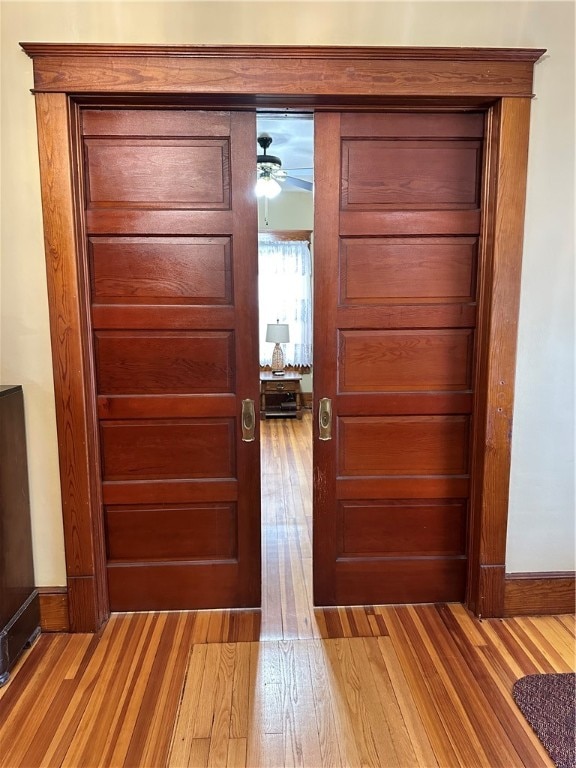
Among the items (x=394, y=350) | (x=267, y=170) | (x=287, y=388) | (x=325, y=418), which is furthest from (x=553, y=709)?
(x=287, y=388)

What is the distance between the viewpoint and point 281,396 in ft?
20.6

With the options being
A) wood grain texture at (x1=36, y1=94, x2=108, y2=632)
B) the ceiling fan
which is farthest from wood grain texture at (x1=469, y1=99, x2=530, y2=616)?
the ceiling fan

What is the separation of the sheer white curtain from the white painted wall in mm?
4413

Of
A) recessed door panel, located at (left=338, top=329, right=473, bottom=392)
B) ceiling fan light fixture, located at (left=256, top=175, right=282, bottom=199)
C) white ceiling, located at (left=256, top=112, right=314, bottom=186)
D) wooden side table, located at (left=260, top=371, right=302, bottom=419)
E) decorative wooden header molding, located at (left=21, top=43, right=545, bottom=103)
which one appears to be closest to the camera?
decorative wooden header molding, located at (left=21, top=43, right=545, bottom=103)

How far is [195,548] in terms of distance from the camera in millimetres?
2252

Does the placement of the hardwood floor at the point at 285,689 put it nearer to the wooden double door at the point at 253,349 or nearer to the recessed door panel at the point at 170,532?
the wooden double door at the point at 253,349

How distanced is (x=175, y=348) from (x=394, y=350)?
3.10ft

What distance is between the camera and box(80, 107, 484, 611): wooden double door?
204 cm

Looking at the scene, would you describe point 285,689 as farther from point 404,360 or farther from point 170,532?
point 404,360

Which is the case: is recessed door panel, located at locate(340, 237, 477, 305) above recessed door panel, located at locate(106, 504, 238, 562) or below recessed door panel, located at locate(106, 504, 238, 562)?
above

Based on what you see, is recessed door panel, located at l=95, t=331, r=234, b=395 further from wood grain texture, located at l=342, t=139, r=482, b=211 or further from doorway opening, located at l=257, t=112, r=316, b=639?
doorway opening, located at l=257, t=112, r=316, b=639

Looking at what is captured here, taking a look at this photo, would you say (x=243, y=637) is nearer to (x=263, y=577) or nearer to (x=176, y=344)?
(x=263, y=577)

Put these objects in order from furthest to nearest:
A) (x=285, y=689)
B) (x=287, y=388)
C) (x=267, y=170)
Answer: (x=287, y=388)
(x=267, y=170)
(x=285, y=689)

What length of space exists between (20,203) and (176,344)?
787 millimetres
